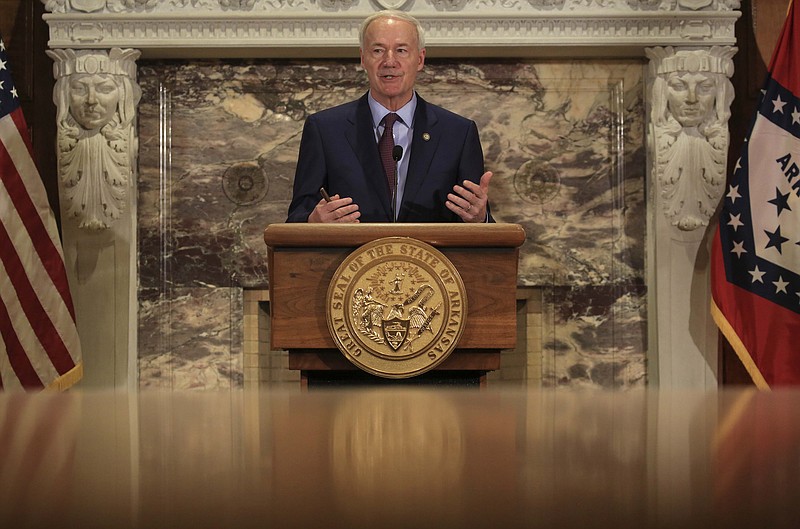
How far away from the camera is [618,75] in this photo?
5.04 meters

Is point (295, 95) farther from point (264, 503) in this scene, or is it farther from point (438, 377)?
point (264, 503)

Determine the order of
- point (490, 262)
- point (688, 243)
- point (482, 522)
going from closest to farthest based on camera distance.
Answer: point (482, 522), point (490, 262), point (688, 243)

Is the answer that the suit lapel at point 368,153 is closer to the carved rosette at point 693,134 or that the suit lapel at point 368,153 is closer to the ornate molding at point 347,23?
the ornate molding at point 347,23

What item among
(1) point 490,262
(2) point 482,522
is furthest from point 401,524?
(1) point 490,262

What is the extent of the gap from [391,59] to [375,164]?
19.1 inches

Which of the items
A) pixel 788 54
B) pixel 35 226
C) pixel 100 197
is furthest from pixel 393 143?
pixel 788 54

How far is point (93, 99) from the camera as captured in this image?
15.4 feet

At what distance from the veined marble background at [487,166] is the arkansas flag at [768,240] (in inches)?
24.7

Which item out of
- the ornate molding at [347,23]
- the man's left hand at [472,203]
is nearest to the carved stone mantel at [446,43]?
the ornate molding at [347,23]

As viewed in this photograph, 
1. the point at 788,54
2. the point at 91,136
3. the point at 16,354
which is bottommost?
the point at 16,354

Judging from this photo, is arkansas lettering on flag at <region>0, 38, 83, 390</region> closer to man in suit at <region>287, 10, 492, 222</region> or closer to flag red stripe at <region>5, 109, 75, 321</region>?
flag red stripe at <region>5, 109, 75, 321</region>

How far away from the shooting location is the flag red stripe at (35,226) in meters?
4.30

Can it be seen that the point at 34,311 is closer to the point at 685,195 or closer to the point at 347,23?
the point at 347,23

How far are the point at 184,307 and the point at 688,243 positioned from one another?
2556mm
